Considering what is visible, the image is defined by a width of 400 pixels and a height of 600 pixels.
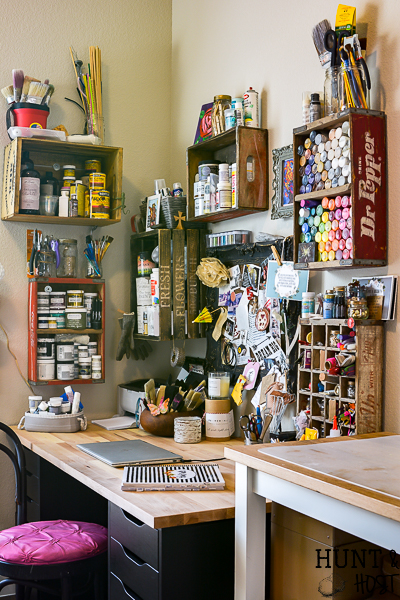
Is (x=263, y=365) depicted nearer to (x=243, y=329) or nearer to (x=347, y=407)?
(x=243, y=329)

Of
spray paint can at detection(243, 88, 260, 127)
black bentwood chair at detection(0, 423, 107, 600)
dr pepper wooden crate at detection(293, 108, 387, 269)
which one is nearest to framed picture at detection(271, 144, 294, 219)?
spray paint can at detection(243, 88, 260, 127)

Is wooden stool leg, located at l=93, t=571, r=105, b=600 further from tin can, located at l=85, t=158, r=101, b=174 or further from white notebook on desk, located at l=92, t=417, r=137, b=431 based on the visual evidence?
tin can, located at l=85, t=158, r=101, b=174

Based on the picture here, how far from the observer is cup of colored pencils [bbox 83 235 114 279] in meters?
2.99

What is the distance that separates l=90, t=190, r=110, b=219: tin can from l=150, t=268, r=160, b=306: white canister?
35 centimetres

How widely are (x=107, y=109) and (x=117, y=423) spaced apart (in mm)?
1589

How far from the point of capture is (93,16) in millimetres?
3127

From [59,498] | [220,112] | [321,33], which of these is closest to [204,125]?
[220,112]

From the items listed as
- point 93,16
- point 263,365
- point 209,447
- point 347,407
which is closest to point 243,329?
point 263,365

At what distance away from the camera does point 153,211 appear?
2973mm

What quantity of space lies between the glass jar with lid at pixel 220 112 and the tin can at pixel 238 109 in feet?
0.24

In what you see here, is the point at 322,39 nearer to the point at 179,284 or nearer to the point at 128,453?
the point at 179,284

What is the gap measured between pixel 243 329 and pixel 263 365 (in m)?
0.21

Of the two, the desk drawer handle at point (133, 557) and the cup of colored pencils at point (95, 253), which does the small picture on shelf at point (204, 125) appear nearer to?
the cup of colored pencils at point (95, 253)

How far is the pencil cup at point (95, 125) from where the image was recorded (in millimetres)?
3023
